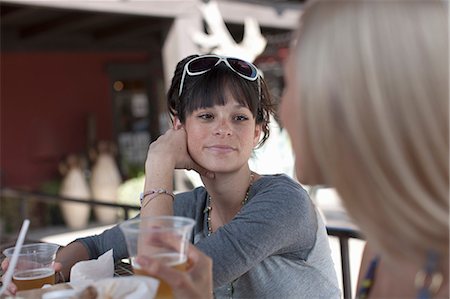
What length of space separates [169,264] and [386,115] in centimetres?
44

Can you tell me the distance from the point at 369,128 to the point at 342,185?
0.33 ft

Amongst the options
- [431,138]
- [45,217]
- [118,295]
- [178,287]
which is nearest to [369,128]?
[431,138]

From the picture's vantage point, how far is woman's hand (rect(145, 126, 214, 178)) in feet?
5.01

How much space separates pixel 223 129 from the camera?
1646mm

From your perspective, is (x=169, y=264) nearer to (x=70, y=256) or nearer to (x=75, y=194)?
(x=70, y=256)

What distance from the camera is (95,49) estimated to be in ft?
24.9

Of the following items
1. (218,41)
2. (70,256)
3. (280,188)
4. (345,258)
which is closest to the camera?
(280,188)

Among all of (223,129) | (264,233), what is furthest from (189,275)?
(223,129)

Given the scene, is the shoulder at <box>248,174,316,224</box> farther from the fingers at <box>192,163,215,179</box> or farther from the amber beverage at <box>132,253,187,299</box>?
the amber beverage at <box>132,253,187,299</box>

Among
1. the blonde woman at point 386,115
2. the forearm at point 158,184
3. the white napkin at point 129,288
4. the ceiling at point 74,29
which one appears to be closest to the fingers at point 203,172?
the forearm at point 158,184

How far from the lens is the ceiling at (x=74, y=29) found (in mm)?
6133

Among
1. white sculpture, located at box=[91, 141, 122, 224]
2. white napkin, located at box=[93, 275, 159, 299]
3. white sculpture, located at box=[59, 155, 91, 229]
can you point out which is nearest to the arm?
white napkin, located at box=[93, 275, 159, 299]

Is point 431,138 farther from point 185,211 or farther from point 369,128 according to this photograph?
A: point 185,211

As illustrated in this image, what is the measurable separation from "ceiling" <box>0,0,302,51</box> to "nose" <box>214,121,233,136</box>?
3886 mm
